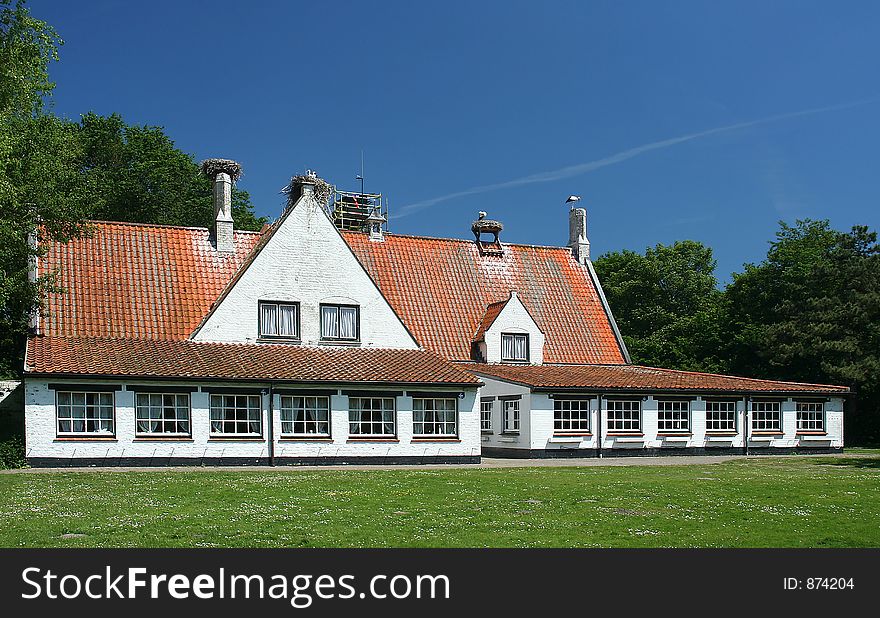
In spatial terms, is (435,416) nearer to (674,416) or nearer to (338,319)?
(338,319)

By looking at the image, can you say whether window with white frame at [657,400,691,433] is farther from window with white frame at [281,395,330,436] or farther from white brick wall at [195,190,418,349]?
window with white frame at [281,395,330,436]

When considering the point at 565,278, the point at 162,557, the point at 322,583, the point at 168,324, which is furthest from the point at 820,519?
the point at 565,278

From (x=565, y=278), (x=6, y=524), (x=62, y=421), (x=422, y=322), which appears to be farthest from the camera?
(x=565, y=278)

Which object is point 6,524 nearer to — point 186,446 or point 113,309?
point 186,446

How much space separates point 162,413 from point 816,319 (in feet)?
115

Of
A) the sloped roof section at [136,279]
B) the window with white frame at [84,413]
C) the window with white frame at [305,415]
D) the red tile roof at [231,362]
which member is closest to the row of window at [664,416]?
the red tile roof at [231,362]

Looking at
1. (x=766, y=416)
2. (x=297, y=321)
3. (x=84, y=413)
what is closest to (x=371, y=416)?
(x=297, y=321)

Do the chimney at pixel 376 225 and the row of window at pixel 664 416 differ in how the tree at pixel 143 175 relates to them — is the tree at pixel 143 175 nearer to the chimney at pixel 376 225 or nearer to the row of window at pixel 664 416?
the chimney at pixel 376 225

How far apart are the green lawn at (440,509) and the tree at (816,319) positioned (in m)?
23.5

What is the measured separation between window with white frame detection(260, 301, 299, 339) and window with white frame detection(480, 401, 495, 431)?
873 cm

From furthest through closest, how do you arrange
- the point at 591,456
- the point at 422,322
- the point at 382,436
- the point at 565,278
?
the point at 565,278 → the point at 422,322 → the point at 591,456 → the point at 382,436

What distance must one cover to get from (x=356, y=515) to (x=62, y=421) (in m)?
16.7

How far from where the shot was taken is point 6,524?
1579cm

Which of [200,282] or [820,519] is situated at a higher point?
[200,282]
